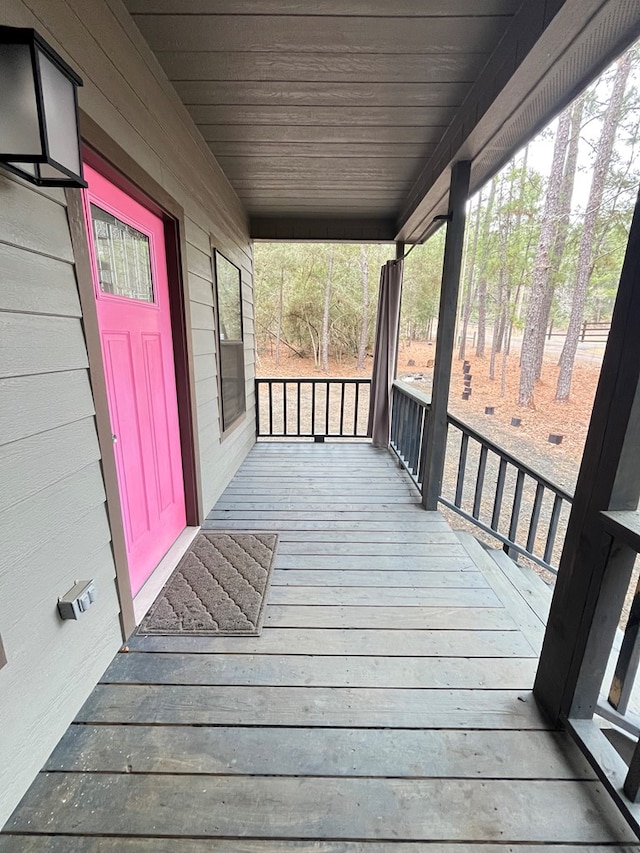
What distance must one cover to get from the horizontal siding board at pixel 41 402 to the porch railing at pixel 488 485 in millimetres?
2208

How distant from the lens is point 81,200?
1.18m

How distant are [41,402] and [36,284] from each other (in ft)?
1.12

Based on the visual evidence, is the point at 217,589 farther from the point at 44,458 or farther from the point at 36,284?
the point at 36,284

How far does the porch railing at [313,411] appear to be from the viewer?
4.47m

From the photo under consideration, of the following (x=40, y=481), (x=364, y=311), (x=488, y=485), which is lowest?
(x=488, y=485)

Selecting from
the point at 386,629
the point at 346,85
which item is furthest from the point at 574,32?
the point at 386,629

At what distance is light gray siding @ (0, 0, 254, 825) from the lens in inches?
36.3

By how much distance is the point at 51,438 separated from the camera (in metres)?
1.06

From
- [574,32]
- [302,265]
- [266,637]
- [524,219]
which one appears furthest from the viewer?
[302,265]

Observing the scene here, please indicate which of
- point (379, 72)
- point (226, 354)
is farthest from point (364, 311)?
point (379, 72)

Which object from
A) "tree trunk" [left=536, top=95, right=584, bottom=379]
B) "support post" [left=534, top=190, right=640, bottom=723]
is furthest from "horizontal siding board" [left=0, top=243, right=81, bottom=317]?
"tree trunk" [left=536, top=95, right=584, bottom=379]

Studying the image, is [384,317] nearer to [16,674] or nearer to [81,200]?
[81,200]

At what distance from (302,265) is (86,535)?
38.4 feet

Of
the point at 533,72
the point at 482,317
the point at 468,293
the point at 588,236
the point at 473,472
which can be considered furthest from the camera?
the point at 482,317
